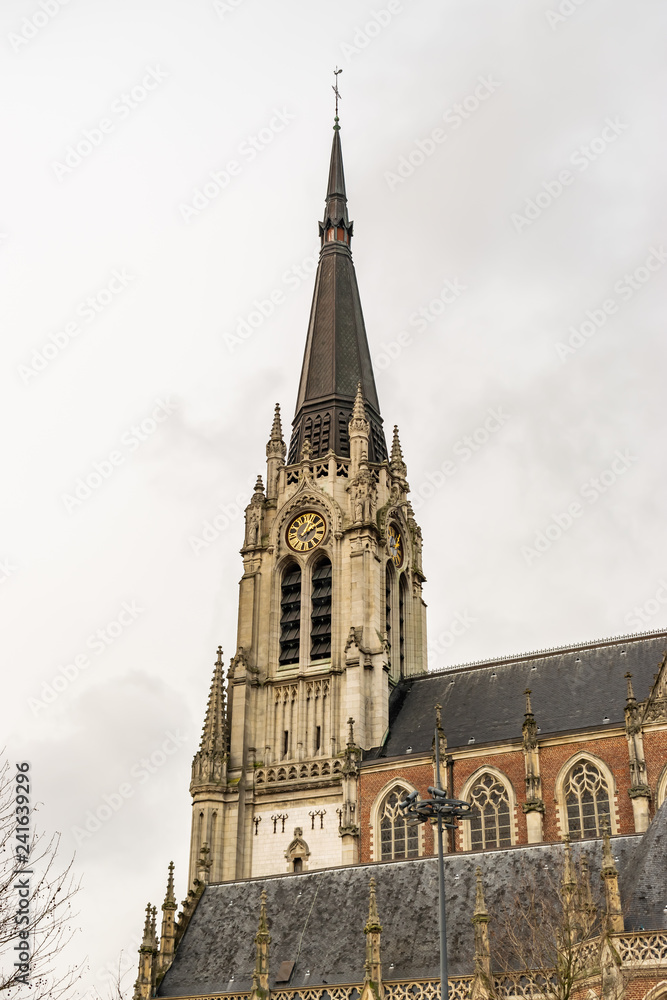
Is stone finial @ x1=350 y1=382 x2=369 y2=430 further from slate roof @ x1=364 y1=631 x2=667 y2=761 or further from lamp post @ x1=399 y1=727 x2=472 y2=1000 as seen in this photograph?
lamp post @ x1=399 y1=727 x2=472 y2=1000

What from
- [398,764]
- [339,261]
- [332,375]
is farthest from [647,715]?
[339,261]

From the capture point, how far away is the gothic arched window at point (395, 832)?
174 ft

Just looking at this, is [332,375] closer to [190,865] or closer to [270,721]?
[270,721]

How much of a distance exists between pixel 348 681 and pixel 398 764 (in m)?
5.38

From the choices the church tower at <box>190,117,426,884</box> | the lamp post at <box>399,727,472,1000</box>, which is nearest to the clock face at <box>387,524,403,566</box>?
the church tower at <box>190,117,426,884</box>

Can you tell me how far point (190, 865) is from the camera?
56.0 m

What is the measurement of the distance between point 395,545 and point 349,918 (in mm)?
32795

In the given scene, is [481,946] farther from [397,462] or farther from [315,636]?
[397,462]

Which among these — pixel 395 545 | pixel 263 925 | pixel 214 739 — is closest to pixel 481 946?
pixel 263 925

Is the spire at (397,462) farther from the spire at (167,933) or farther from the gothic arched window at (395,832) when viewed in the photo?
the spire at (167,933)

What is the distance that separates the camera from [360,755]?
56.6m

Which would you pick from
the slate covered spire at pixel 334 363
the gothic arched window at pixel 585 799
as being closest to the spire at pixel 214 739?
the slate covered spire at pixel 334 363

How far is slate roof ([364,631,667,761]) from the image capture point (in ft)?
175

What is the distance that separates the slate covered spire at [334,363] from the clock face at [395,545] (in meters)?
4.30
